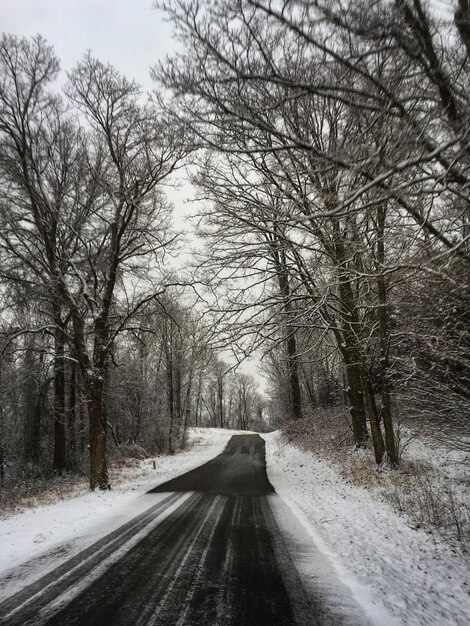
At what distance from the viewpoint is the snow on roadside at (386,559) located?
3.58m

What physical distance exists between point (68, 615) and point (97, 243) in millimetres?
11544

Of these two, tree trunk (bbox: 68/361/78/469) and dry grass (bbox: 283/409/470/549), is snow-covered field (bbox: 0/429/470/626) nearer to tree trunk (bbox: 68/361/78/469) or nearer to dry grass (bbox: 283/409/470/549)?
dry grass (bbox: 283/409/470/549)

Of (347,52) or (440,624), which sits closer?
(440,624)

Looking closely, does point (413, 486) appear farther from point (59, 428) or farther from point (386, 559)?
point (59, 428)

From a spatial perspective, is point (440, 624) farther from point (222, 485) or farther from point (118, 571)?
point (222, 485)


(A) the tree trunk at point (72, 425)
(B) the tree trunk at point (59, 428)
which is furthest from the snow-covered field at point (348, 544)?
(A) the tree trunk at point (72, 425)

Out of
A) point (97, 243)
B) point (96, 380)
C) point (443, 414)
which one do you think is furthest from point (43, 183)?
point (443, 414)

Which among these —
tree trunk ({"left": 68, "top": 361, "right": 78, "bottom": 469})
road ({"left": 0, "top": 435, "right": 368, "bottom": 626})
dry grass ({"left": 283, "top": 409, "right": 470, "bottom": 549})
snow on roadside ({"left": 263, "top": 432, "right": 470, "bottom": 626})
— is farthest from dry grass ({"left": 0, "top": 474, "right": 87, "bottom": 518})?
dry grass ({"left": 283, "top": 409, "right": 470, "bottom": 549})

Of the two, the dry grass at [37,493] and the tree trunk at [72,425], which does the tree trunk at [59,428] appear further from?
the dry grass at [37,493]

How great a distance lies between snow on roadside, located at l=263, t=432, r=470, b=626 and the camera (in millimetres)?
3576

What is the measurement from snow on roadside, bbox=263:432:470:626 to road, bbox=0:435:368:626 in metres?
0.29

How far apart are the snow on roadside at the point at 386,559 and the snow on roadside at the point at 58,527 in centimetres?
A: 375

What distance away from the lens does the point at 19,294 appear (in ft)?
36.2

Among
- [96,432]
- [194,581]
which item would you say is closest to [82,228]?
[96,432]
